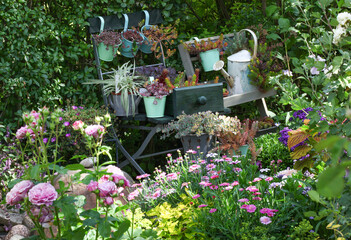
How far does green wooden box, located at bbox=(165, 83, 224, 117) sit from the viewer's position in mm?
3521

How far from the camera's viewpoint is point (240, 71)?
4.24 metres

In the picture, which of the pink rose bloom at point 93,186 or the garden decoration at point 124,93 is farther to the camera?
the garden decoration at point 124,93

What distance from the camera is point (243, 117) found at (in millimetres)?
5062

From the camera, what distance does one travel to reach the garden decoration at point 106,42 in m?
3.94

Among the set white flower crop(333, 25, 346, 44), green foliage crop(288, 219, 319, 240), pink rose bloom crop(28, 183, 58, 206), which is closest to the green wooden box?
white flower crop(333, 25, 346, 44)

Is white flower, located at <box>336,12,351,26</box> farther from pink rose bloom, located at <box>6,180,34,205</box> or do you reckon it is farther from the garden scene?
pink rose bloom, located at <box>6,180,34,205</box>

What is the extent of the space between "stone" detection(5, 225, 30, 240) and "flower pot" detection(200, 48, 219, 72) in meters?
2.35

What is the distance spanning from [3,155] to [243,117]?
273 centimetres

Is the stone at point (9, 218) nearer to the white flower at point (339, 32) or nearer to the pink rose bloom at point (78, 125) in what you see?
the pink rose bloom at point (78, 125)

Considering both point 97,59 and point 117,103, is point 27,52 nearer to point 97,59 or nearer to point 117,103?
point 97,59

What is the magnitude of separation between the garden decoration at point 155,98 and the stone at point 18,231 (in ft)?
4.49

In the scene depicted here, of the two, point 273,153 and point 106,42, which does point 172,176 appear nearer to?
point 273,153

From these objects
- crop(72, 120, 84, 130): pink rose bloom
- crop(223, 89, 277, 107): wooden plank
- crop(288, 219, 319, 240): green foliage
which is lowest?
crop(288, 219, 319, 240): green foliage

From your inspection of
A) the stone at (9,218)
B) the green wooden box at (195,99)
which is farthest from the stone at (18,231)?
the green wooden box at (195,99)
